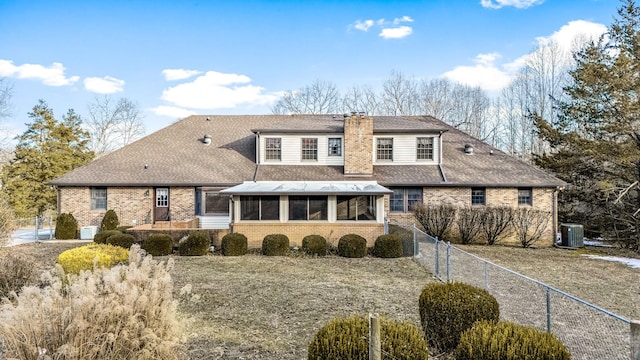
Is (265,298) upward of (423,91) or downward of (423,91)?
downward

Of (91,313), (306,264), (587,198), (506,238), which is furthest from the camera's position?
(587,198)

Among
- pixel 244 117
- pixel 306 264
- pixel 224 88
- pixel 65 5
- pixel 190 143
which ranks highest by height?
pixel 224 88

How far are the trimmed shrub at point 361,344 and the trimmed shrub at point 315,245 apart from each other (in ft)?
32.0

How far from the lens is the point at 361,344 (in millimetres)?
3787

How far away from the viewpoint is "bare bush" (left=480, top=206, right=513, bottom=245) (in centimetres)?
1709

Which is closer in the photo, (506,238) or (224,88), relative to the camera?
(506,238)

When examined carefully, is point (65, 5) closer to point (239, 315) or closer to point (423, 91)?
point (239, 315)

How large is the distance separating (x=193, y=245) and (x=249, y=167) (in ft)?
23.8

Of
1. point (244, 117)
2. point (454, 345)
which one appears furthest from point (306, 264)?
point (244, 117)

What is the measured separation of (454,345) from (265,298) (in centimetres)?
423

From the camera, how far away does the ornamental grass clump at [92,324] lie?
3.80 meters

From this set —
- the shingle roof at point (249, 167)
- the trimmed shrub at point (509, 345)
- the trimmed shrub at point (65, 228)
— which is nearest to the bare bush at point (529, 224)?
the shingle roof at point (249, 167)

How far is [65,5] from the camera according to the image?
18.1 meters

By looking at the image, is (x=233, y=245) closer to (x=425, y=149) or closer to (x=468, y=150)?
(x=425, y=149)
